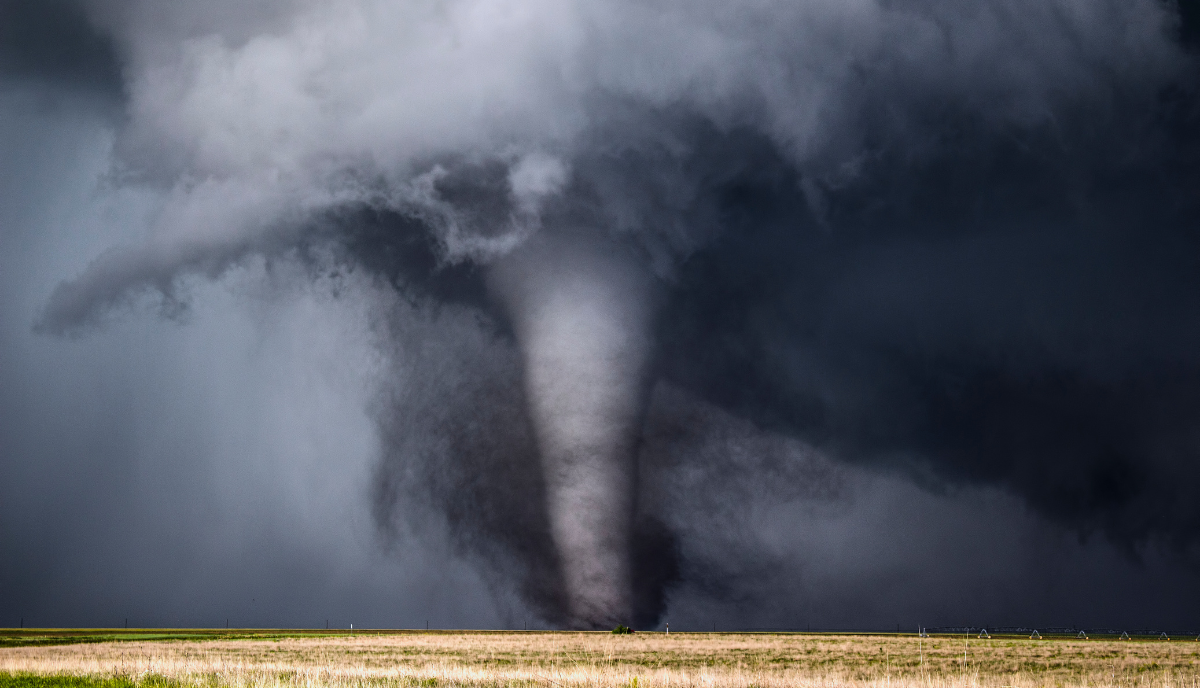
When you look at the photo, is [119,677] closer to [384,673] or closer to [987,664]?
[384,673]

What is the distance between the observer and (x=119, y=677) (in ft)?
125

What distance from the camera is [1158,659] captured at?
57750 mm

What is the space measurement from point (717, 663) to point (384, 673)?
23340mm

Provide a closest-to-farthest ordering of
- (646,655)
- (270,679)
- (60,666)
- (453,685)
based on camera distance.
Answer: (453,685), (270,679), (60,666), (646,655)

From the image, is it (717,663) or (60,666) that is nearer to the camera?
(60,666)

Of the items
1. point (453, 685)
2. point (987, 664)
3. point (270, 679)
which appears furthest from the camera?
point (987, 664)

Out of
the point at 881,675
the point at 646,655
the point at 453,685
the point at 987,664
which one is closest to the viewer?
the point at 453,685

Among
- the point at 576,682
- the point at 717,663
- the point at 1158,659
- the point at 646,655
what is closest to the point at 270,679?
the point at 576,682

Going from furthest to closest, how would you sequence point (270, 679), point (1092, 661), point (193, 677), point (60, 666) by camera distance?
1. point (1092, 661)
2. point (60, 666)
3. point (193, 677)
4. point (270, 679)

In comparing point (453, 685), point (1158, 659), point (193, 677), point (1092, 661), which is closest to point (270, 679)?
point (193, 677)

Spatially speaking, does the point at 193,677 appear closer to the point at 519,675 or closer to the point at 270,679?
the point at 270,679

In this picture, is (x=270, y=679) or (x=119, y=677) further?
(x=119, y=677)

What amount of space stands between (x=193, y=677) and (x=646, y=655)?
1385 inches

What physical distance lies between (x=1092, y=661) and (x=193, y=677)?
181 ft
